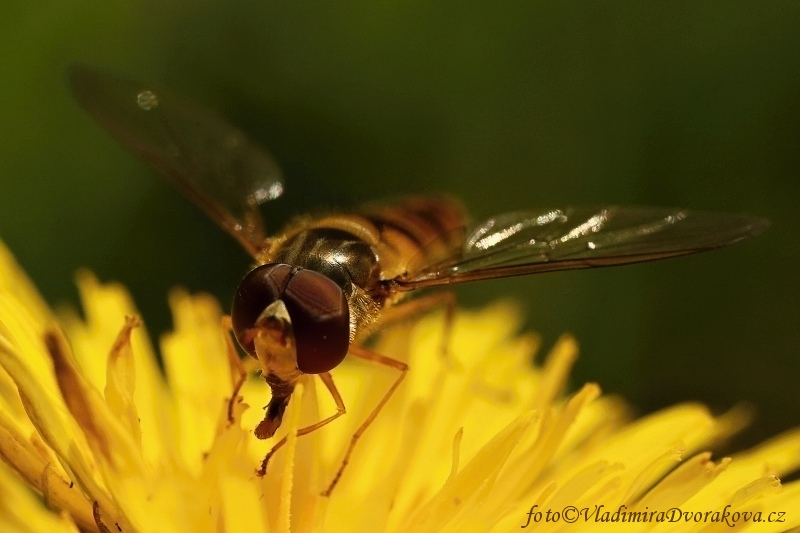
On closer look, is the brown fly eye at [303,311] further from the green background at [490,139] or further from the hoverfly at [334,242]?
the green background at [490,139]

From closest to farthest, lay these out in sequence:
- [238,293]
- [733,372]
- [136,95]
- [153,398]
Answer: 1. [238,293]
2. [153,398]
3. [136,95]
4. [733,372]

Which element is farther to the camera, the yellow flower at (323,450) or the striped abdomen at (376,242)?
the striped abdomen at (376,242)

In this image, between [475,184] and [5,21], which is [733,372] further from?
[5,21]

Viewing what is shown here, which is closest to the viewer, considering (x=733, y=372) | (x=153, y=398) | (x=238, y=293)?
(x=238, y=293)

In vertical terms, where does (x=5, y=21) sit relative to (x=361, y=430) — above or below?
above

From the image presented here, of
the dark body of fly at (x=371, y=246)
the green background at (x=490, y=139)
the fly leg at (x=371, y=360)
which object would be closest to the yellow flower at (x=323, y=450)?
the fly leg at (x=371, y=360)

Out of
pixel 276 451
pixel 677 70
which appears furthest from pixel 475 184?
pixel 276 451

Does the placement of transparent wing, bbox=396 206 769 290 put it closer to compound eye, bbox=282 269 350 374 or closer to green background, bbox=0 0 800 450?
compound eye, bbox=282 269 350 374

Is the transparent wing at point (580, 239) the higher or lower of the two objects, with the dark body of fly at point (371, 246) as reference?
higher
